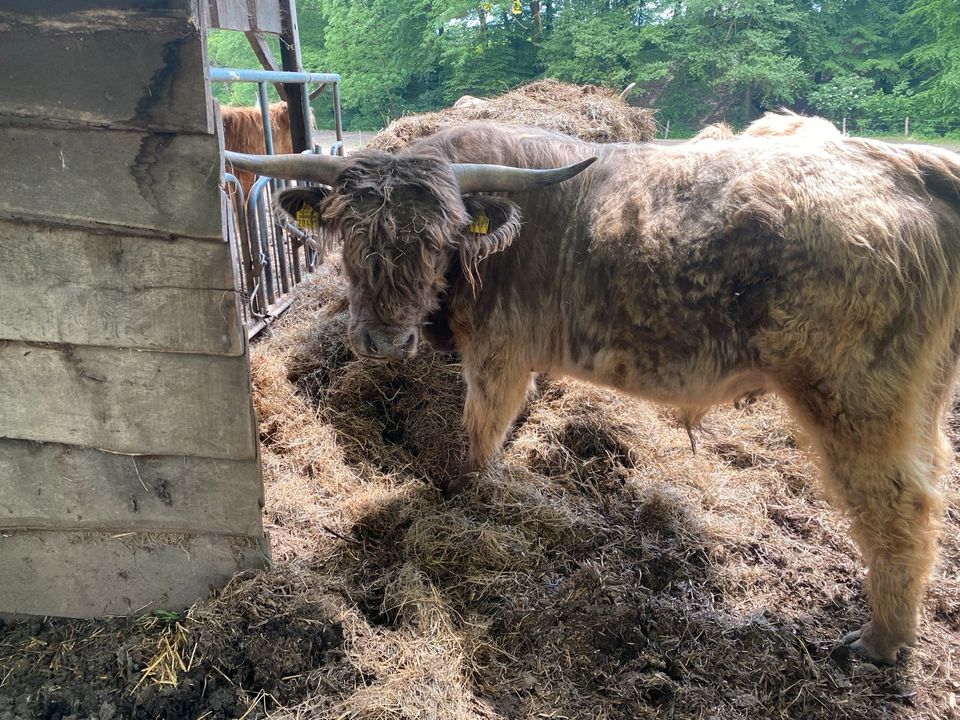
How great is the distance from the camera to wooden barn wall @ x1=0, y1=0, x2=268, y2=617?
1917 millimetres

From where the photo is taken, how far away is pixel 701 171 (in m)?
2.71

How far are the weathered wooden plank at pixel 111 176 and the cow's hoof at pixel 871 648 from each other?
128 inches

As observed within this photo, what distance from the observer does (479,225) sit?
107 inches

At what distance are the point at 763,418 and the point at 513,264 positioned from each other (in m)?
2.56

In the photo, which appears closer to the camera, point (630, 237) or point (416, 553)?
point (630, 237)

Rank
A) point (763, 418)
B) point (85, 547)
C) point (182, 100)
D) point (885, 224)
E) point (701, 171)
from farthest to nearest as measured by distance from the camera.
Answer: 1. point (763, 418)
2. point (701, 171)
3. point (85, 547)
4. point (885, 224)
5. point (182, 100)

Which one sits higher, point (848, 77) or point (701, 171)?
point (848, 77)

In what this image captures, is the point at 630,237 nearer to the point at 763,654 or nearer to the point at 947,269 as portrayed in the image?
the point at 947,269

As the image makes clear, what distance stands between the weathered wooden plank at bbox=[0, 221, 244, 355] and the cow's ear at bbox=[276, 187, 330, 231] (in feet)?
3.02

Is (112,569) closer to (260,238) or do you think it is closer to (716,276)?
(716,276)

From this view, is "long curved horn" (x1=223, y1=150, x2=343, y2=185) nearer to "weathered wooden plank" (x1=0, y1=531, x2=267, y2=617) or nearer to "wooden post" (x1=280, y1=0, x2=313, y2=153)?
"weathered wooden plank" (x1=0, y1=531, x2=267, y2=617)

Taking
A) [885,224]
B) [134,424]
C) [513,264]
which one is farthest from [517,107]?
[134,424]

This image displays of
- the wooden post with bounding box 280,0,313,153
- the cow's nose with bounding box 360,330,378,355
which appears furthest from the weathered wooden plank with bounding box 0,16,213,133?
the wooden post with bounding box 280,0,313,153

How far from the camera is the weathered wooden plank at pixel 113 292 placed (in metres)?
2.12
